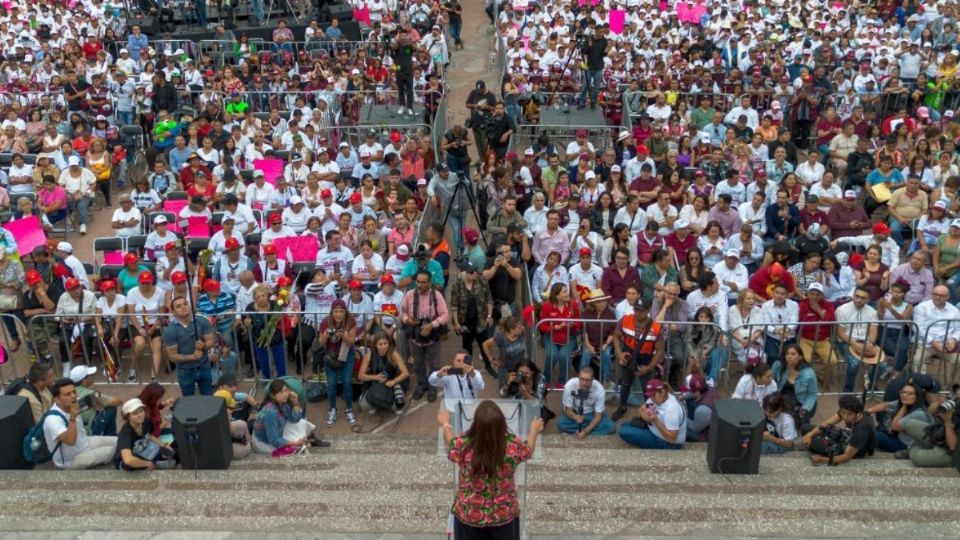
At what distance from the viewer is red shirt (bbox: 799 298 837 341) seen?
10172 mm

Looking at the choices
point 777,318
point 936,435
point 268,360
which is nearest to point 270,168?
point 268,360

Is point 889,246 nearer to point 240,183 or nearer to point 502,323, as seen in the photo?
point 502,323

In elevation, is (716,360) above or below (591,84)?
below

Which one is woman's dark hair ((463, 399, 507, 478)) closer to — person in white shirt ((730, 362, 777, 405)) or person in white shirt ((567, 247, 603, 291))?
person in white shirt ((730, 362, 777, 405))

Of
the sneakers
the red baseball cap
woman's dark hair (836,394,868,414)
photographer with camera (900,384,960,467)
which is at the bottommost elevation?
the sneakers

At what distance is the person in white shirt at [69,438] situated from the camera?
8164mm

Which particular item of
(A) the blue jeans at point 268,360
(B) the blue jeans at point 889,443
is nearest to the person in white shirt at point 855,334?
(B) the blue jeans at point 889,443

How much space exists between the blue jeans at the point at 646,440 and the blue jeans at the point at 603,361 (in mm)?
1209

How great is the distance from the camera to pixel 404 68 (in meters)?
17.2

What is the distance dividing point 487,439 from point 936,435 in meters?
4.60

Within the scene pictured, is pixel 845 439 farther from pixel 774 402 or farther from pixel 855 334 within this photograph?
pixel 855 334

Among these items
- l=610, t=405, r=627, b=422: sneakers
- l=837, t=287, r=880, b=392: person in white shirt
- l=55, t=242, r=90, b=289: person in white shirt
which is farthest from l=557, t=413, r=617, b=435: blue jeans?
l=55, t=242, r=90, b=289: person in white shirt

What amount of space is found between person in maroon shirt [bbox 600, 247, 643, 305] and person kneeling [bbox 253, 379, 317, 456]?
368 cm

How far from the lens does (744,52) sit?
19.8 m
